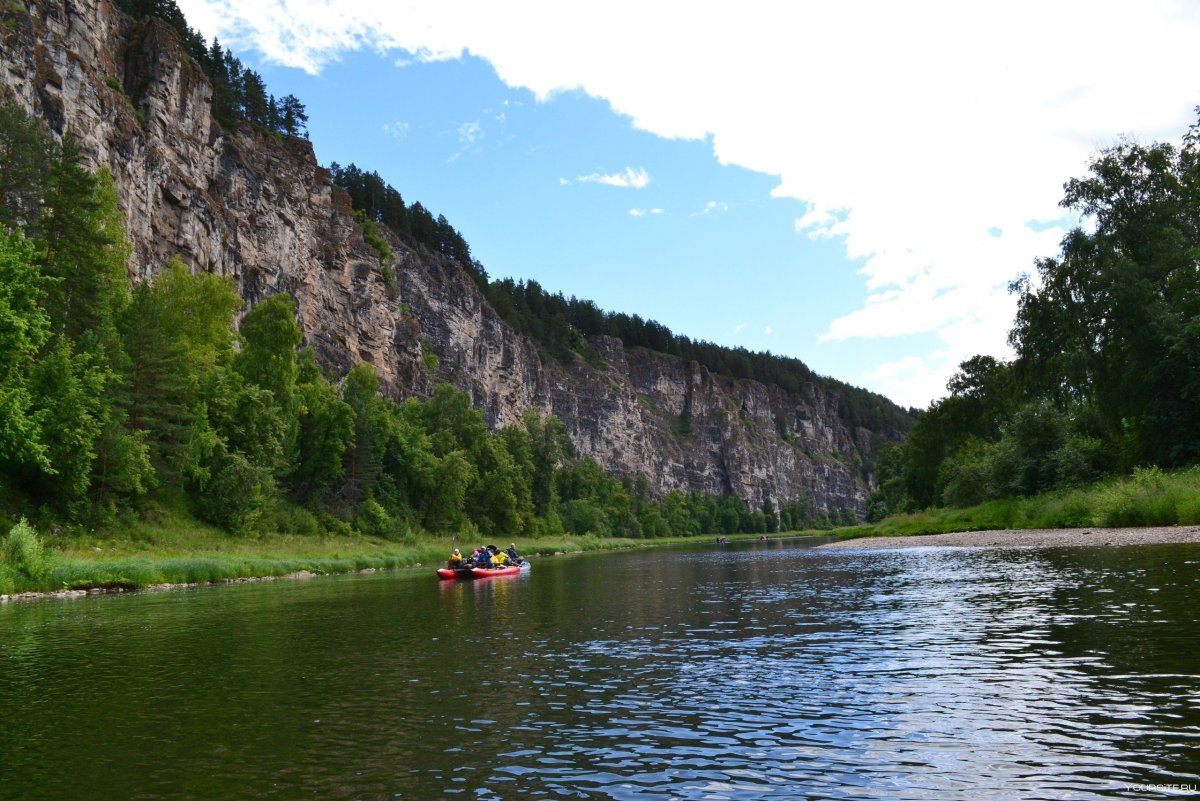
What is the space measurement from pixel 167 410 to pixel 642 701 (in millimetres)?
46005

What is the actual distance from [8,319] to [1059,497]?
5379 centimetres

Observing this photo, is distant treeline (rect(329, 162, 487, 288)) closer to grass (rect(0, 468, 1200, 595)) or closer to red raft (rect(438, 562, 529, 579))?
grass (rect(0, 468, 1200, 595))

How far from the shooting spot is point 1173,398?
140 feet

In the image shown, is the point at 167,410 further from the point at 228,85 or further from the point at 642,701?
the point at 228,85

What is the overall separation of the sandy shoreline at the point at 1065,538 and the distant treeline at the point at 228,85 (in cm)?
8467

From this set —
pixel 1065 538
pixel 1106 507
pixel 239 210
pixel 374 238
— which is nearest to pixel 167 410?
pixel 239 210

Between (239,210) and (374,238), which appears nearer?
(239,210)

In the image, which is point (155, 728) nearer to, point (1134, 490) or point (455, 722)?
point (455, 722)

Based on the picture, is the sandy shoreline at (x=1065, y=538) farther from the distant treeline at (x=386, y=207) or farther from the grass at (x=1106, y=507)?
the distant treeline at (x=386, y=207)

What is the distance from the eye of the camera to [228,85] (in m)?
99.8

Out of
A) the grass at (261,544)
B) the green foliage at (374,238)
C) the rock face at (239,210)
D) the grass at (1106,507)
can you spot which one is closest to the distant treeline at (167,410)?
the grass at (261,544)

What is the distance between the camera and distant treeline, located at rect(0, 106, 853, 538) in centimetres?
3884

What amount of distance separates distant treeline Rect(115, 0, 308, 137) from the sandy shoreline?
278 feet

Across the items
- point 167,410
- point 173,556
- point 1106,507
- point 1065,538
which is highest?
point 167,410
